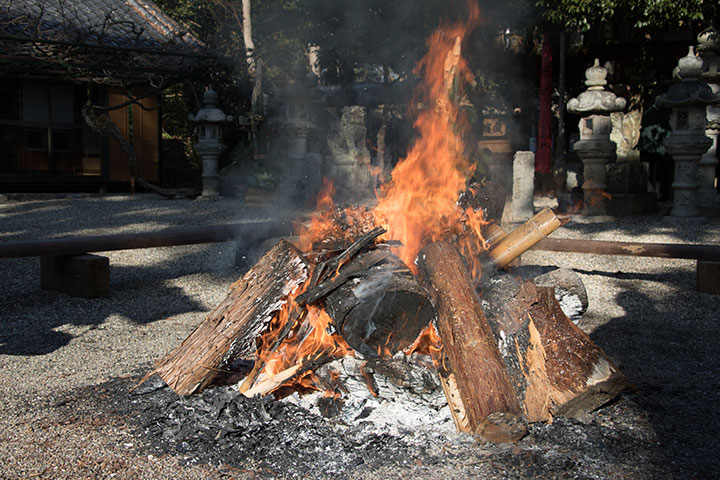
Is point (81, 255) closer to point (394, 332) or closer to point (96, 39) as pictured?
point (394, 332)

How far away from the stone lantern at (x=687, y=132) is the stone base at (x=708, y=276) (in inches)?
136

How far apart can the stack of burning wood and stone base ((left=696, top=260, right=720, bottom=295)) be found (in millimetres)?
2871

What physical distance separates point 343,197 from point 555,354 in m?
8.20

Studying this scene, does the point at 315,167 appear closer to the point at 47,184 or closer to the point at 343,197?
the point at 343,197

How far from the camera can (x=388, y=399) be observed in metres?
2.70

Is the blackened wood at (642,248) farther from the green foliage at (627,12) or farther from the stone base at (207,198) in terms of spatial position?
the stone base at (207,198)

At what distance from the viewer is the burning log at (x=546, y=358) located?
264 cm

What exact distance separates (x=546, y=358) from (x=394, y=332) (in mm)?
720

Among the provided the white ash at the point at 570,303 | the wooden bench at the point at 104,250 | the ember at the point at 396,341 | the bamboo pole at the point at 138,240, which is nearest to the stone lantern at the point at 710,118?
the wooden bench at the point at 104,250

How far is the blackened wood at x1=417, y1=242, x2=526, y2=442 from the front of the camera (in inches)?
93.1

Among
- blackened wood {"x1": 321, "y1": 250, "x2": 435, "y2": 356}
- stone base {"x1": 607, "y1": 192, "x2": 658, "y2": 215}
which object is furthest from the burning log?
stone base {"x1": 607, "y1": 192, "x2": 658, "y2": 215}

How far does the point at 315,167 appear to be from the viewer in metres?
11.5

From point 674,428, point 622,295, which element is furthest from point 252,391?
→ point 622,295

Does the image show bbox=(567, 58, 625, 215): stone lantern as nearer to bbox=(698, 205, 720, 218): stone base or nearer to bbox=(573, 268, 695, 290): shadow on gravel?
bbox=(698, 205, 720, 218): stone base
